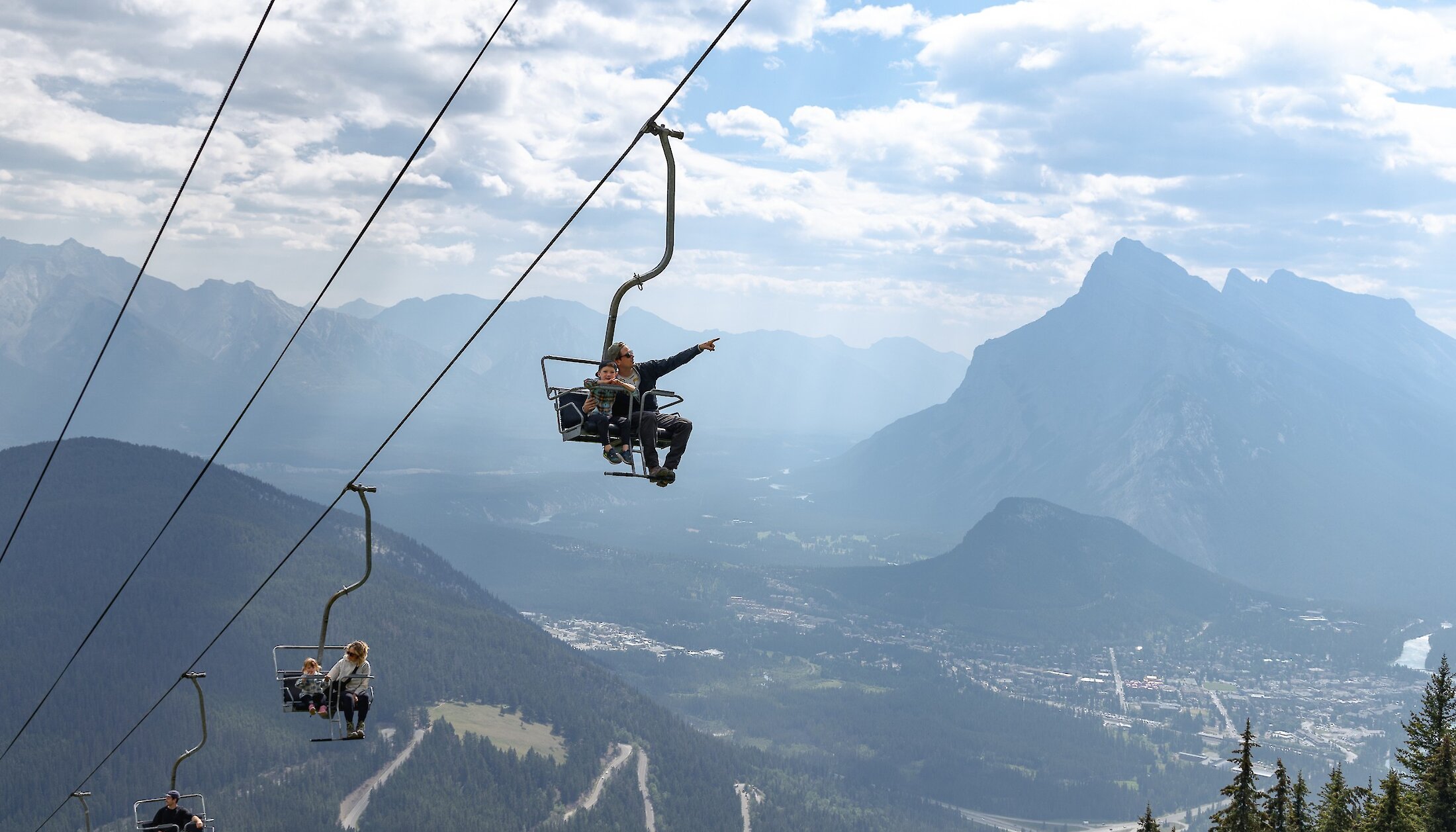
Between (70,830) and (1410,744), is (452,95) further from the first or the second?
(70,830)

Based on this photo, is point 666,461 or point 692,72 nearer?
point 692,72

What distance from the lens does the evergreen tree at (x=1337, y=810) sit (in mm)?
54938

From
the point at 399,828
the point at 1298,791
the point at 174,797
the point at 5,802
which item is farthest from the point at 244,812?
the point at 174,797

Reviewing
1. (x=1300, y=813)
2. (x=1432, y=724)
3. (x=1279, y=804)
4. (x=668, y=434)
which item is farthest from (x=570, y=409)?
(x=1300, y=813)

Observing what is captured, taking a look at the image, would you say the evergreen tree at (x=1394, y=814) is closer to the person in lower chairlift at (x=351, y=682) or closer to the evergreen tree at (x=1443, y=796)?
the evergreen tree at (x=1443, y=796)

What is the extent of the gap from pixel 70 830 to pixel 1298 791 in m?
192

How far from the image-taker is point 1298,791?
61531mm

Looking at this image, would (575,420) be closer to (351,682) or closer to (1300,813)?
(351,682)

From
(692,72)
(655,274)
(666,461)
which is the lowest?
(666,461)

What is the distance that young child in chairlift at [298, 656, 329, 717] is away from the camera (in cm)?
2641

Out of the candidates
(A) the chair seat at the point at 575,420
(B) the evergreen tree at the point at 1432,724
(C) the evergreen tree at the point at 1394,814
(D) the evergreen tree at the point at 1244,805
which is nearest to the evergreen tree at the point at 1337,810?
(B) the evergreen tree at the point at 1432,724

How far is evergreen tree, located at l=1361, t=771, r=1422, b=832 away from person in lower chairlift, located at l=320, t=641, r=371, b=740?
36.4 m

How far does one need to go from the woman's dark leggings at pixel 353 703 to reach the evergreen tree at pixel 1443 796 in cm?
3901

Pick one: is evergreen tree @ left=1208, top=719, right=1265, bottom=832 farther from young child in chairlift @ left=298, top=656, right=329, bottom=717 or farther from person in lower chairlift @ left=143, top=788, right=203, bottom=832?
person in lower chairlift @ left=143, top=788, right=203, bottom=832
